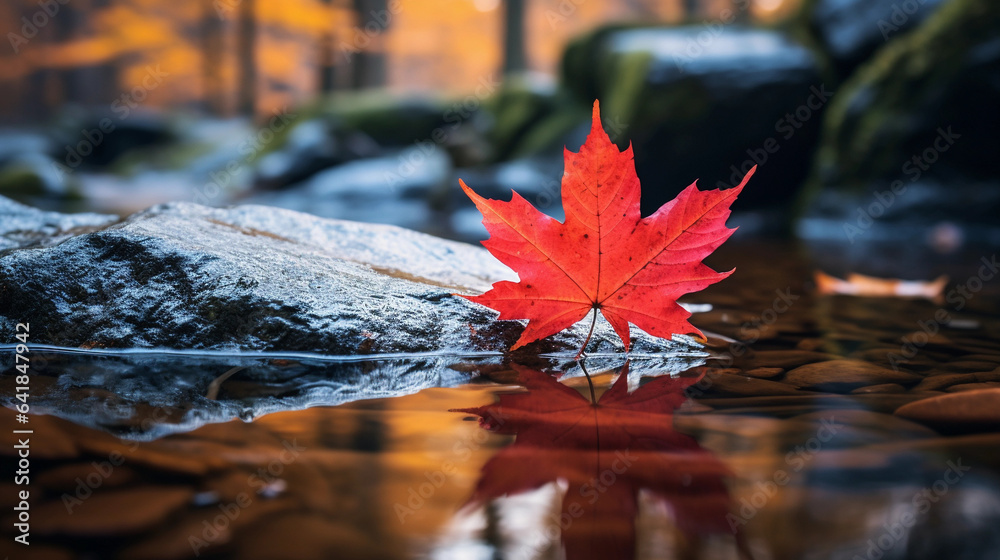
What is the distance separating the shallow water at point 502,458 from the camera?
31.5 inches

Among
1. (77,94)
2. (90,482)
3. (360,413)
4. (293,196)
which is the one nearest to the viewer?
(90,482)

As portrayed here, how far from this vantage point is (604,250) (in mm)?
1484

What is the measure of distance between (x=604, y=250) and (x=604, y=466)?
2.03 ft

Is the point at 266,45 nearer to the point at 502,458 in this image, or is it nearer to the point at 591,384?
the point at 591,384

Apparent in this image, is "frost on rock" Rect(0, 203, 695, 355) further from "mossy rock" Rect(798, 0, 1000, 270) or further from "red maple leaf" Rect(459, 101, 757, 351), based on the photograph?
"mossy rock" Rect(798, 0, 1000, 270)

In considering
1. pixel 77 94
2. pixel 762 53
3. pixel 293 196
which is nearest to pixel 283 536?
pixel 762 53

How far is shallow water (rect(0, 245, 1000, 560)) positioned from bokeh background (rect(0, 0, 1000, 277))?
2.98 m

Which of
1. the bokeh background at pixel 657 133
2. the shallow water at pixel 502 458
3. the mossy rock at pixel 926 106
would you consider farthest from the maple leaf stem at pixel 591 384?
the mossy rock at pixel 926 106

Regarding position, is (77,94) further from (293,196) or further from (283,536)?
(283,536)

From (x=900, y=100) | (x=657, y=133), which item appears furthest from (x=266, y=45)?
(x=900, y=100)

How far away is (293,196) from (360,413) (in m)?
9.19

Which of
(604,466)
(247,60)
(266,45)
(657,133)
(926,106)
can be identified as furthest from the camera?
(266,45)

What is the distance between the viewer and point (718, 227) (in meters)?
1.44

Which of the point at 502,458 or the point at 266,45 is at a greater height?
the point at 266,45
